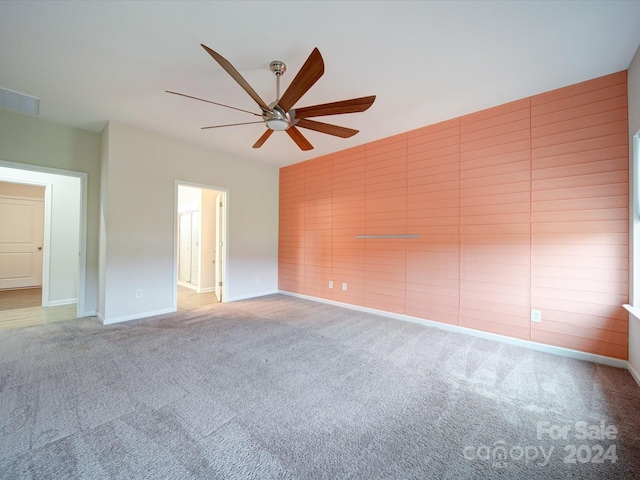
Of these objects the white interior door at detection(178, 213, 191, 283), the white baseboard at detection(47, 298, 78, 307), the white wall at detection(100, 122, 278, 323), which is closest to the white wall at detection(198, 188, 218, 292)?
the white interior door at detection(178, 213, 191, 283)

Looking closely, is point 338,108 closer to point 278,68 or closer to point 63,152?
point 278,68

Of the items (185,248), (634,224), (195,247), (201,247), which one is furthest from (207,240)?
(634,224)

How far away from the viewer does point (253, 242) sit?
5.38m

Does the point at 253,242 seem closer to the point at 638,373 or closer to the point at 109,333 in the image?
the point at 109,333

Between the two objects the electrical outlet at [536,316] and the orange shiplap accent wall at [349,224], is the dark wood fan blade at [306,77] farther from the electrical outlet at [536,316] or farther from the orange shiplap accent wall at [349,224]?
the electrical outlet at [536,316]

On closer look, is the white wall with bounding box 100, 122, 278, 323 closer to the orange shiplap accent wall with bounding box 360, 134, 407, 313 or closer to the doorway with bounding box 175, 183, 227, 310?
the doorway with bounding box 175, 183, 227, 310

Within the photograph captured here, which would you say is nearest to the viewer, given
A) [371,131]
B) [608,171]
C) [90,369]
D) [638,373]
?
[638,373]

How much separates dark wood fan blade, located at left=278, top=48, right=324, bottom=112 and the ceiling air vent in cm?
317

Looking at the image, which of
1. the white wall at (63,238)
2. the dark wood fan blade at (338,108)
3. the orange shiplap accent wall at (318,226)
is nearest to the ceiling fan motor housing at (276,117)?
the dark wood fan blade at (338,108)

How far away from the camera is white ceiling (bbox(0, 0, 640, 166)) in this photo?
1832 millimetres

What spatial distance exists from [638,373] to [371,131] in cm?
374

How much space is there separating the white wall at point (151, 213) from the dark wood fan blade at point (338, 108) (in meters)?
2.91

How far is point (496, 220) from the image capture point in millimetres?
3088

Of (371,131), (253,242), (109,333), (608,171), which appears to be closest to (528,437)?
(608,171)
